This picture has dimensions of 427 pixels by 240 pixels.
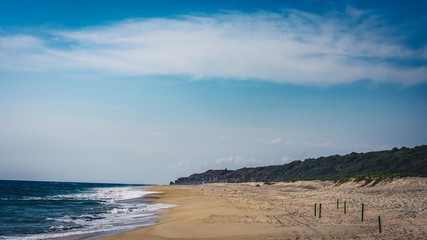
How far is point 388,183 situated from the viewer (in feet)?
144

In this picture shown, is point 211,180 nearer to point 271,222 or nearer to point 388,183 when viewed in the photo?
point 388,183

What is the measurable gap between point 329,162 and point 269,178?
2430 centimetres

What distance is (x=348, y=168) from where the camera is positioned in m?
92.1

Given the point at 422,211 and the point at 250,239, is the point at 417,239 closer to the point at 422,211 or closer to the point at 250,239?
the point at 250,239

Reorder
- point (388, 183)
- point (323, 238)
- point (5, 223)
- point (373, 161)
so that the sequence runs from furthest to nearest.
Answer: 1. point (373, 161)
2. point (388, 183)
3. point (5, 223)
4. point (323, 238)

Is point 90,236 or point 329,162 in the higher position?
point 329,162

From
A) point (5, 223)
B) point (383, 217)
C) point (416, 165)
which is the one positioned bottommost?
point (5, 223)

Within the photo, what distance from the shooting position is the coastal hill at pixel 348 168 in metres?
71.4

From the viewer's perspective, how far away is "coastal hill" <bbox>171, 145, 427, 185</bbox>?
71438 millimetres

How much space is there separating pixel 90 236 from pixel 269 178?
356 ft

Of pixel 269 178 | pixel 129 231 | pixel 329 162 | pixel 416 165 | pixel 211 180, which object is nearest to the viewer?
pixel 129 231

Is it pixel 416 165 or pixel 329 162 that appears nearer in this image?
pixel 416 165

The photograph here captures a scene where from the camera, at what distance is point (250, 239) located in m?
18.4

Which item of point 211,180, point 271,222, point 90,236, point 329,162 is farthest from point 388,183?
point 211,180
